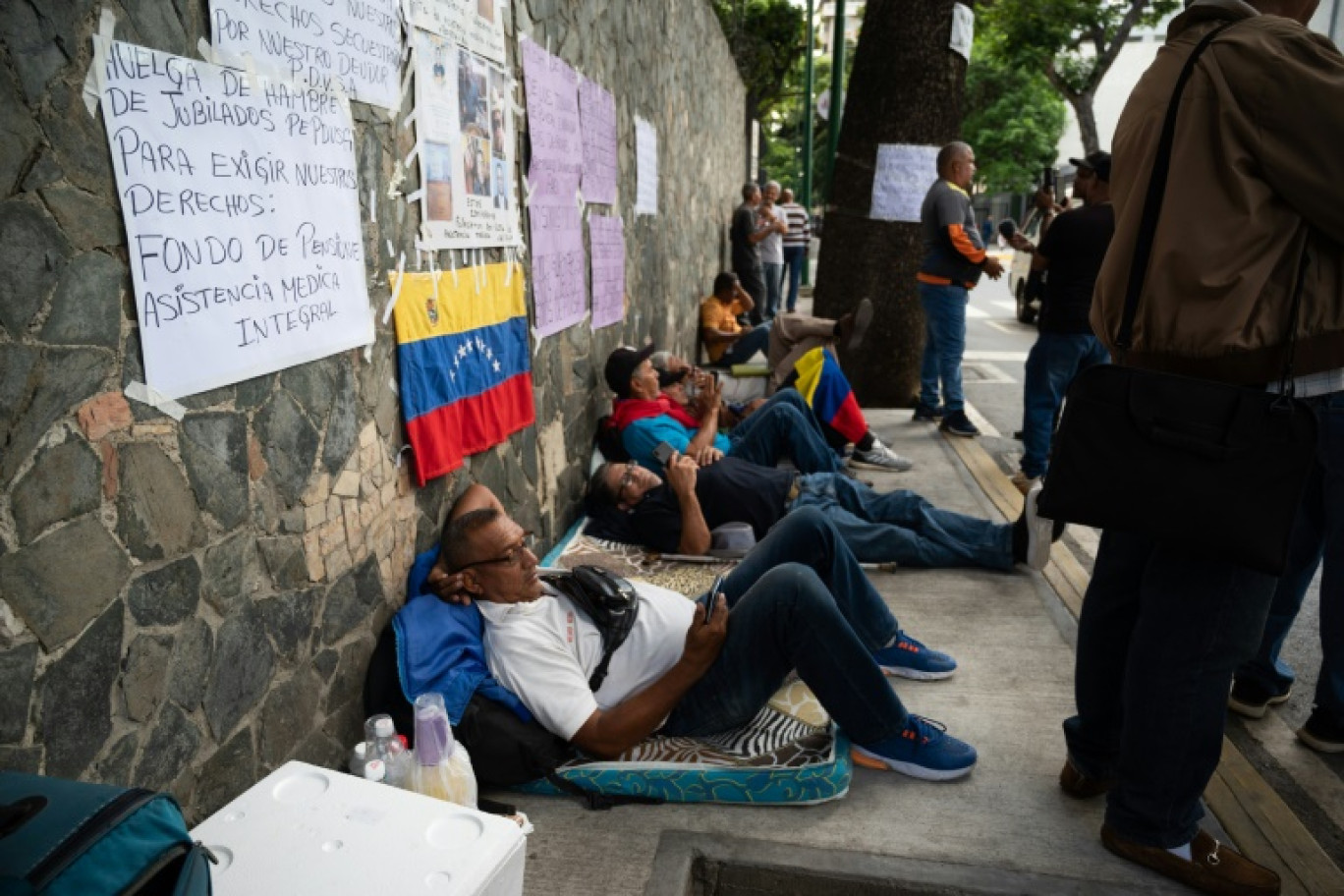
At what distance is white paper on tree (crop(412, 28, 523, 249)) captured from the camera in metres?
2.77

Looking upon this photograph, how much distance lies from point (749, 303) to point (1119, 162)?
6.97 metres

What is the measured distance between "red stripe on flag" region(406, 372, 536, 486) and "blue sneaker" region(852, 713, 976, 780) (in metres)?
1.62

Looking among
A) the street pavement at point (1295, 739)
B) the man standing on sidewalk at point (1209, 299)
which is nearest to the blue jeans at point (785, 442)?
the street pavement at point (1295, 739)

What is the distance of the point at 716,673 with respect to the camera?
2590 millimetres

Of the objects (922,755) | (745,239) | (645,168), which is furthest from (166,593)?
(745,239)

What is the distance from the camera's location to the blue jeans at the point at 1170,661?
6.39 feet

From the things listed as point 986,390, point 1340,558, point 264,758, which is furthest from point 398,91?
point 986,390

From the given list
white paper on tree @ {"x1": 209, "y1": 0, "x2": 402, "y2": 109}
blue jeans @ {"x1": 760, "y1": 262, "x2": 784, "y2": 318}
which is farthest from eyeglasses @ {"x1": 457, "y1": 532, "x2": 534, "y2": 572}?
blue jeans @ {"x1": 760, "y1": 262, "x2": 784, "y2": 318}

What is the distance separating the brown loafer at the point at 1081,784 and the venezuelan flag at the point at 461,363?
6.88ft

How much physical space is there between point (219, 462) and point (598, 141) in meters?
3.43

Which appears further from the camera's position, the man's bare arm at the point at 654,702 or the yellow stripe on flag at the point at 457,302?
the yellow stripe on flag at the point at 457,302

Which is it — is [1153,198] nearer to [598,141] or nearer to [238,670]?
[238,670]

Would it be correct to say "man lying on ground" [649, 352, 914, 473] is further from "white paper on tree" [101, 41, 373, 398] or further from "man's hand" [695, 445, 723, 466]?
"white paper on tree" [101, 41, 373, 398]

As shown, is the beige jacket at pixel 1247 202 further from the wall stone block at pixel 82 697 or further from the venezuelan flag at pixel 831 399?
the venezuelan flag at pixel 831 399
